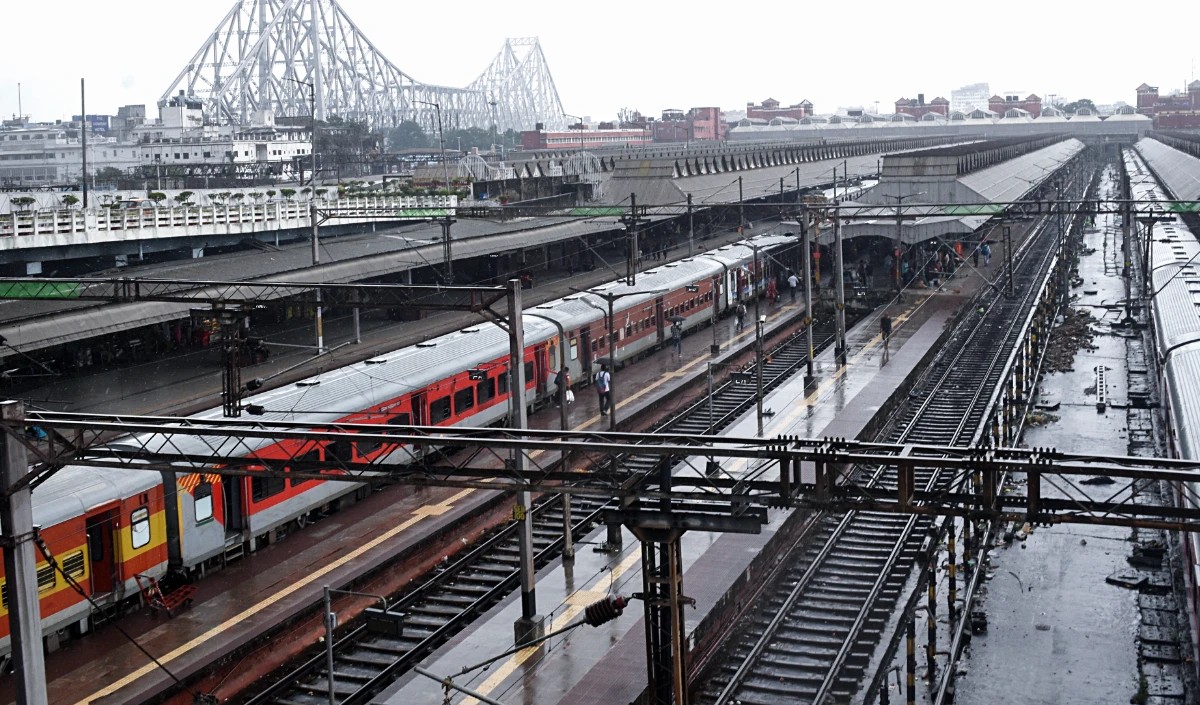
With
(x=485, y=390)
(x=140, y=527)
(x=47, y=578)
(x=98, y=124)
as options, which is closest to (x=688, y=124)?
(x=98, y=124)

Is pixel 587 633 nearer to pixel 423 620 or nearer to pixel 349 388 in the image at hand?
pixel 423 620

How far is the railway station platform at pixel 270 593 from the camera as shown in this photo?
15055 millimetres

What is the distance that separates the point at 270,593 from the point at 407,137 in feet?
589

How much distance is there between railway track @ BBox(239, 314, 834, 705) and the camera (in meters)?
15.3

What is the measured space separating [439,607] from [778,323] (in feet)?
86.6

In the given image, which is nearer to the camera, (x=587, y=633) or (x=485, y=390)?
(x=587, y=633)

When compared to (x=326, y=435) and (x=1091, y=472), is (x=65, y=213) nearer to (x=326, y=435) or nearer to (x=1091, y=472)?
(x=326, y=435)

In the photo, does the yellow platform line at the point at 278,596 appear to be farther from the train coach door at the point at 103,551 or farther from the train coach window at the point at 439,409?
the train coach window at the point at 439,409

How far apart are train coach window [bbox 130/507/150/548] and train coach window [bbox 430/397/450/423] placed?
7528 mm

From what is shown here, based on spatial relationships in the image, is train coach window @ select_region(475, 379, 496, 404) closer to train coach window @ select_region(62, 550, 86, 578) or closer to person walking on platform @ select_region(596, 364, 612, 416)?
person walking on platform @ select_region(596, 364, 612, 416)

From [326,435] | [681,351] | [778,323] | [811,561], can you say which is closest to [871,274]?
[778,323]

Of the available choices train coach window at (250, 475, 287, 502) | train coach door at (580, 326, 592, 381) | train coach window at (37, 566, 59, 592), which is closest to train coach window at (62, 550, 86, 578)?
train coach window at (37, 566, 59, 592)

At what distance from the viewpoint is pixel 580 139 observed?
134375 mm

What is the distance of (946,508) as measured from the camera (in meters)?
10.4
